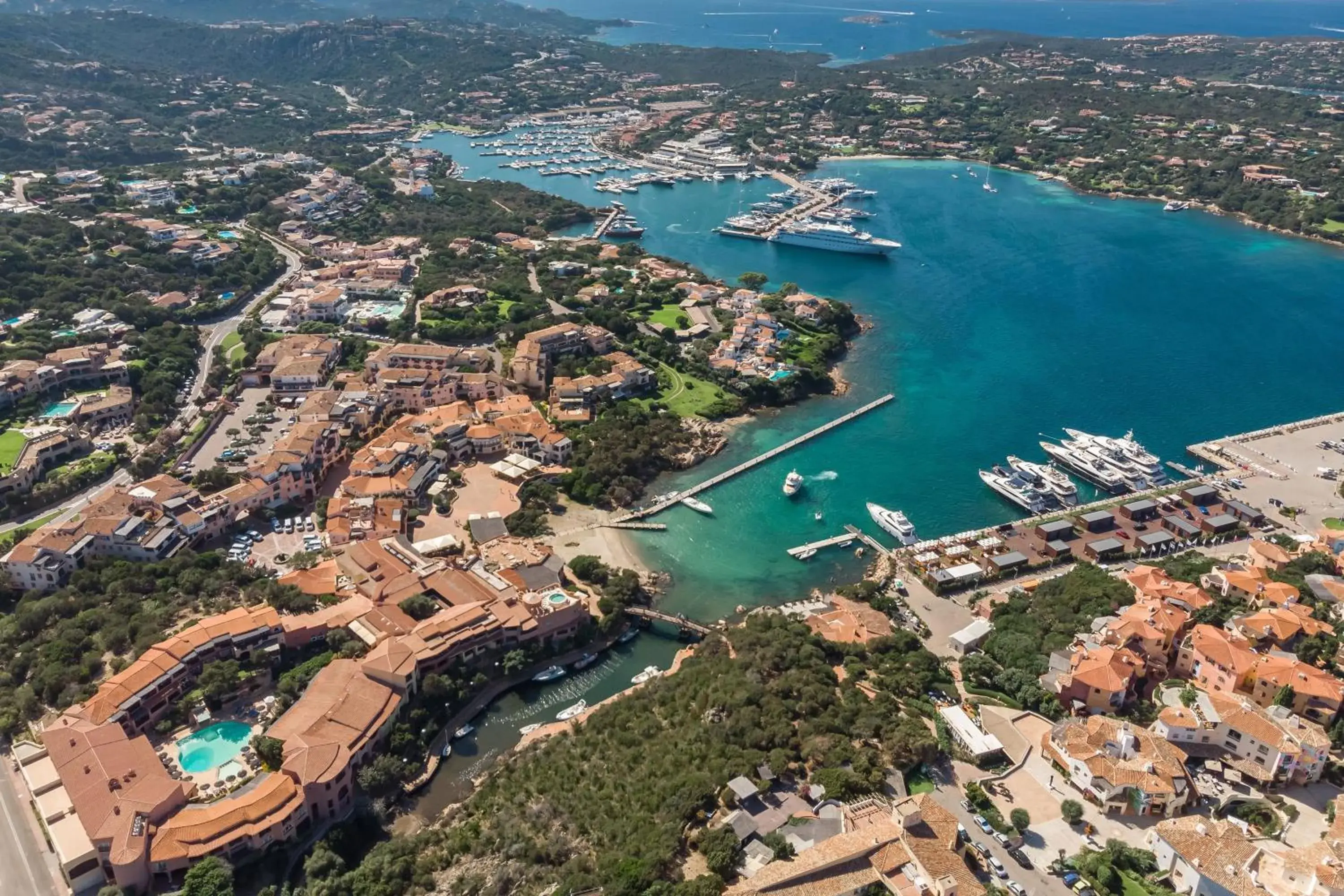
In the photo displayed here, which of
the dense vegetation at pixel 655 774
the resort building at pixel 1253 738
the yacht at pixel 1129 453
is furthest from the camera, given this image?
the yacht at pixel 1129 453

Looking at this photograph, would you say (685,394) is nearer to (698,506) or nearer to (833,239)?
→ (698,506)

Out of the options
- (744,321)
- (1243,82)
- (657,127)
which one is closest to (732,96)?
(657,127)

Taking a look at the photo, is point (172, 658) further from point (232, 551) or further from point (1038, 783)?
point (1038, 783)

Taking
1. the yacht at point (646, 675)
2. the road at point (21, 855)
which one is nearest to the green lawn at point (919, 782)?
the yacht at point (646, 675)

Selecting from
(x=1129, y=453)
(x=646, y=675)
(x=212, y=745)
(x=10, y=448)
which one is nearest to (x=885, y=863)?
(x=646, y=675)

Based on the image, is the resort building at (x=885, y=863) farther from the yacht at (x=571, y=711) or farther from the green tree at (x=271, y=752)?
the green tree at (x=271, y=752)
